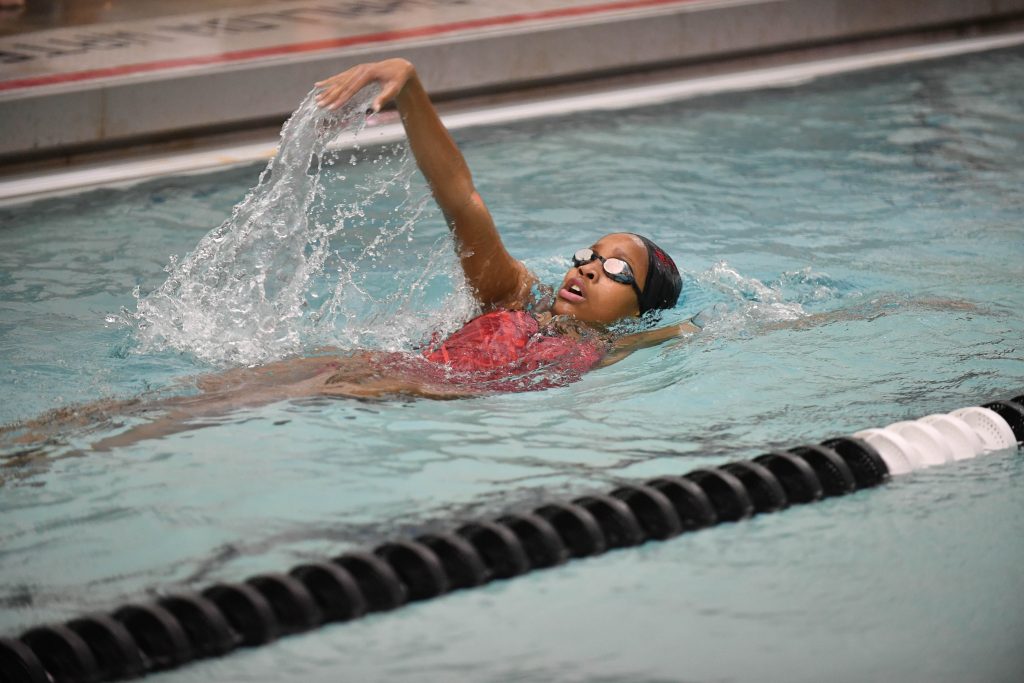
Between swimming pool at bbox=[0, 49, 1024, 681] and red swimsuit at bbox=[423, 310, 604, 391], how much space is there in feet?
0.29

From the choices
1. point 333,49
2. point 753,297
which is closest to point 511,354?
point 753,297

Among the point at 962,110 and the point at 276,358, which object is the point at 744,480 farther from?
the point at 962,110

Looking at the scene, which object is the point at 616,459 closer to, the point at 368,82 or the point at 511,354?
the point at 511,354

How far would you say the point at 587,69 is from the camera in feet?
24.7

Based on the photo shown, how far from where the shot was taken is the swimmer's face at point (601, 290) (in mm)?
3607

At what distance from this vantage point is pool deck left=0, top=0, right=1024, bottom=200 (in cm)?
605

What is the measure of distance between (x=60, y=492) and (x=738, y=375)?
2013 mm

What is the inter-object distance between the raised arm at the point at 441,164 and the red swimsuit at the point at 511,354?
14cm

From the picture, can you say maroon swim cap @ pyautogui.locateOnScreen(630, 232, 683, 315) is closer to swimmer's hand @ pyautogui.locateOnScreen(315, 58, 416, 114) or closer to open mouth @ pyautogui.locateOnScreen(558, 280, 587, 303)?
open mouth @ pyautogui.locateOnScreen(558, 280, 587, 303)

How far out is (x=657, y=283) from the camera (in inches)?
147

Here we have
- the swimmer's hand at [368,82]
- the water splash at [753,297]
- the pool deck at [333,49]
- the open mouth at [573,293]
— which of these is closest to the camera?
the swimmer's hand at [368,82]

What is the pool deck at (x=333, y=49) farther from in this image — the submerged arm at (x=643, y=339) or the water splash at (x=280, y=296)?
the submerged arm at (x=643, y=339)

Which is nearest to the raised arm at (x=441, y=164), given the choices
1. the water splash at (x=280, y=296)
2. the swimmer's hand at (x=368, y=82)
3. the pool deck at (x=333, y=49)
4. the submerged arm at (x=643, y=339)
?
the swimmer's hand at (x=368, y=82)

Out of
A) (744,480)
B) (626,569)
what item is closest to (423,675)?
(626,569)
